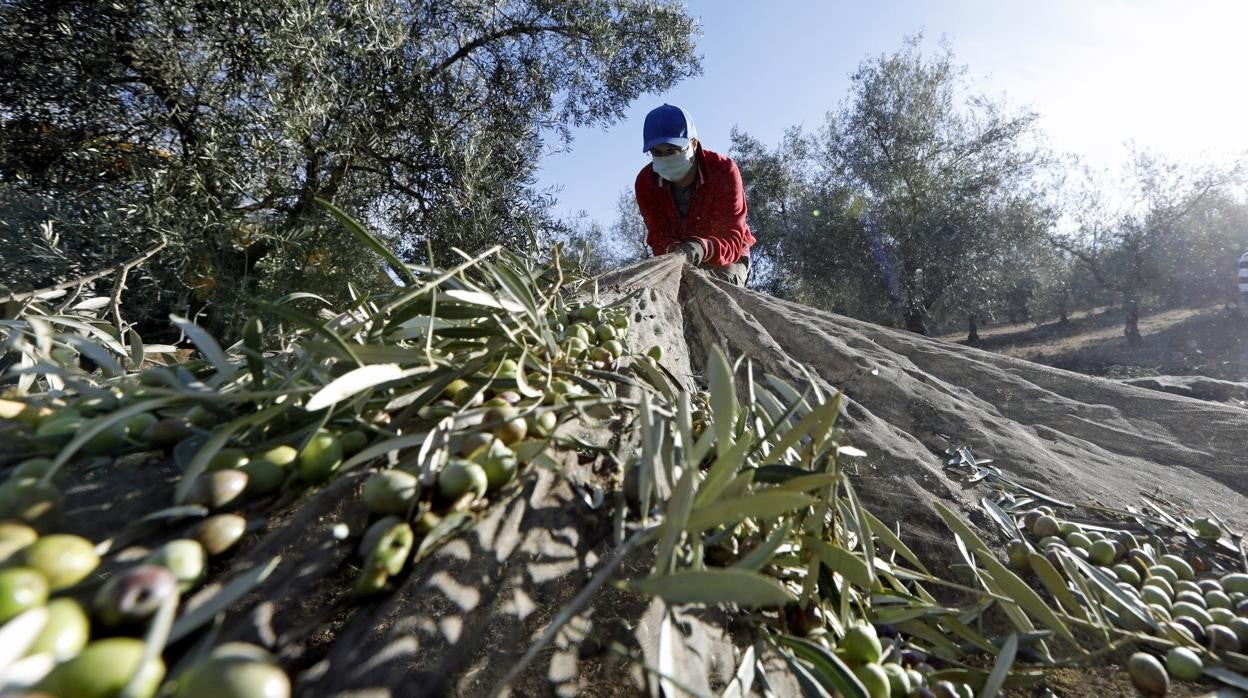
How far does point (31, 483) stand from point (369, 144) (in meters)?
6.40

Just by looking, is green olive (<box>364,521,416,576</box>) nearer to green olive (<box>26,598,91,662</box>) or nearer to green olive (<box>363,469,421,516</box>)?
green olive (<box>363,469,421,516</box>)

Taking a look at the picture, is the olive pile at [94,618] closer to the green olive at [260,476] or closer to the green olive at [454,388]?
the green olive at [260,476]

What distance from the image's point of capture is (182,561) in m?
0.49

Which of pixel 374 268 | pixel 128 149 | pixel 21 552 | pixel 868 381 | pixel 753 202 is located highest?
pixel 753 202

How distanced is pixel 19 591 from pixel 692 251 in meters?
3.69

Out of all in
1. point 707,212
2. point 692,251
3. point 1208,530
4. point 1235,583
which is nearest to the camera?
point 1235,583

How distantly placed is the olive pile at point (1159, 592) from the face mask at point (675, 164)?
3.88 metres

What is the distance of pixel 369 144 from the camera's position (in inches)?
241

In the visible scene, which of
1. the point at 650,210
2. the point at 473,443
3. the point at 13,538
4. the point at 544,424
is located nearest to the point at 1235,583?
the point at 544,424

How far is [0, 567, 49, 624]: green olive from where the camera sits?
0.41 m

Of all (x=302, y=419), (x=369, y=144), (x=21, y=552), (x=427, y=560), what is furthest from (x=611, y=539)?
(x=369, y=144)

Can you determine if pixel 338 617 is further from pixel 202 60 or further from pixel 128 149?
pixel 128 149

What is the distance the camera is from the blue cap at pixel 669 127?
4.78 metres

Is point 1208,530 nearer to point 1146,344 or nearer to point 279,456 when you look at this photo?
point 279,456
